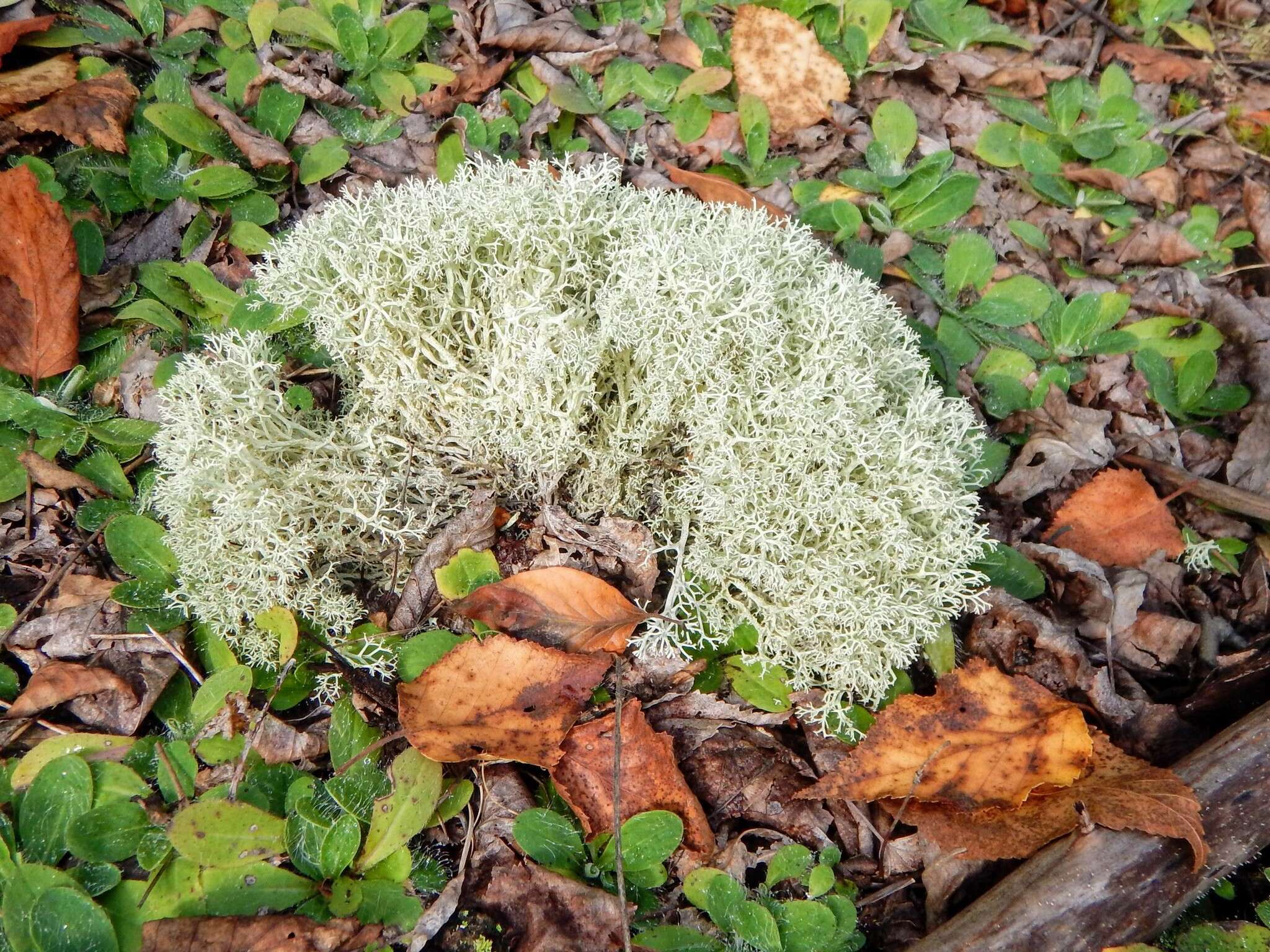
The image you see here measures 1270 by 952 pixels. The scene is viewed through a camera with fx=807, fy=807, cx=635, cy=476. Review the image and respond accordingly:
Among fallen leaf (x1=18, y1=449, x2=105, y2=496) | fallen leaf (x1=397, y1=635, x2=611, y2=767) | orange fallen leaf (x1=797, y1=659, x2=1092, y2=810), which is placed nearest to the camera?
fallen leaf (x1=397, y1=635, x2=611, y2=767)

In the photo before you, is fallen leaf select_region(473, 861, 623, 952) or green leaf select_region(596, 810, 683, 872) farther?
green leaf select_region(596, 810, 683, 872)

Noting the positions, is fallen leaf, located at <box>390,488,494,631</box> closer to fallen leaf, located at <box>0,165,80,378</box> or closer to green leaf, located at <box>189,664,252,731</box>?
green leaf, located at <box>189,664,252,731</box>

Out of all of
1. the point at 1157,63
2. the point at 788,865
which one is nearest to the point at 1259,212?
the point at 1157,63

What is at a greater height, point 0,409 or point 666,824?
point 0,409

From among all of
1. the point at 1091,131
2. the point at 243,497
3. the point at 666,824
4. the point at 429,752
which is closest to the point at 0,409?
the point at 243,497

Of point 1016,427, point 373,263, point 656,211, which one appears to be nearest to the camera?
point 373,263

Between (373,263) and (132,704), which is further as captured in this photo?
(373,263)

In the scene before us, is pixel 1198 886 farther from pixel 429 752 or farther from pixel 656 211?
pixel 656 211

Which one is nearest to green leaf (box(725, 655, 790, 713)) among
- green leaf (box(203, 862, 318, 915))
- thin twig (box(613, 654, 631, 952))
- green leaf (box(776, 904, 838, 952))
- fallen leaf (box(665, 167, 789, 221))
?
thin twig (box(613, 654, 631, 952))
